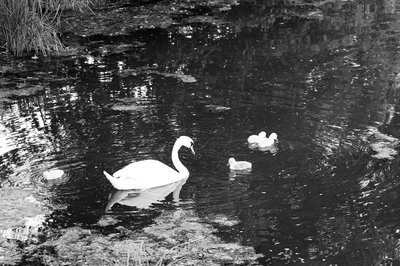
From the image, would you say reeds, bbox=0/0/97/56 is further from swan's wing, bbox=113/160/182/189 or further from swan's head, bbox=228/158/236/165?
swan's head, bbox=228/158/236/165

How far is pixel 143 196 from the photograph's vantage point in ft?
24.2

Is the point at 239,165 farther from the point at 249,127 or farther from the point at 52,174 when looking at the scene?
the point at 52,174

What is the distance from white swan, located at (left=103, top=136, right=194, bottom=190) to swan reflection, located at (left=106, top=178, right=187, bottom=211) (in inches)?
2.1

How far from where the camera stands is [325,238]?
6.26 metres

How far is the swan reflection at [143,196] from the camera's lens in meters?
7.14

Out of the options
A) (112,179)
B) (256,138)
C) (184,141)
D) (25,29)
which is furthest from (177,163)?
(25,29)

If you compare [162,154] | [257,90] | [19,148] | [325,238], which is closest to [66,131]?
[19,148]

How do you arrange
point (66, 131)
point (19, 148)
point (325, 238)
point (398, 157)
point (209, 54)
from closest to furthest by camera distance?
point (325, 238) → point (398, 157) → point (19, 148) → point (66, 131) → point (209, 54)

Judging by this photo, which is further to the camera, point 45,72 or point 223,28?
point 223,28

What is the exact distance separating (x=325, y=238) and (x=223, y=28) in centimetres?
905

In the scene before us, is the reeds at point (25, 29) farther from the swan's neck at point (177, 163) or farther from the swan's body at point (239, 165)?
the swan's body at point (239, 165)

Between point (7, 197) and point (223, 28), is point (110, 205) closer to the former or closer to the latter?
point (7, 197)

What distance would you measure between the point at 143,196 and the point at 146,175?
236mm

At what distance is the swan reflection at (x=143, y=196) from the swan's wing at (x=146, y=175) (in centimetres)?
6
